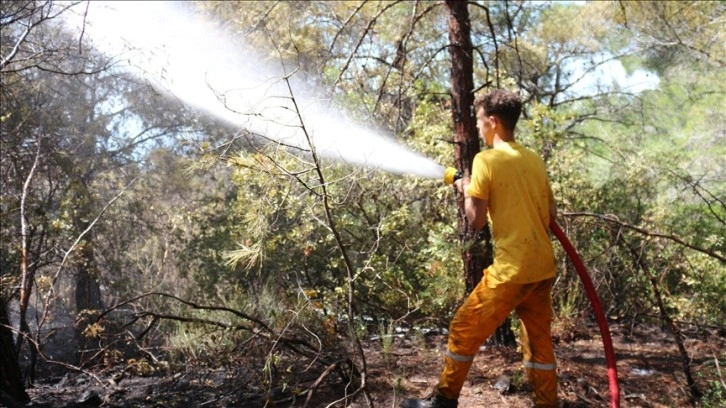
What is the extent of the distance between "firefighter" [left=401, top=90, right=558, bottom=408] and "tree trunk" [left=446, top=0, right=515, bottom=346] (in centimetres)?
117

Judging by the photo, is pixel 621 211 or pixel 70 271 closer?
→ pixel 621 211

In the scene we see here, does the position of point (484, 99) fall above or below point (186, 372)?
above

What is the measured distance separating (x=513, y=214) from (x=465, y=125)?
1469 mm

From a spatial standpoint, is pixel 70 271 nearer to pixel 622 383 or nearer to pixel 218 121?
pixel 218 121

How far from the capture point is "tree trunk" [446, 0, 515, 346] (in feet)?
14.0

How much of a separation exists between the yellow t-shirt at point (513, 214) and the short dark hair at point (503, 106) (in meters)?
0.17

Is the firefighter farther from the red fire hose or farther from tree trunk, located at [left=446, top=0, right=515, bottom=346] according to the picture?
tree trunk, located at [left=446, top=0, right=515, bottom=346]

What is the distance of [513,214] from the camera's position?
2.96 metres

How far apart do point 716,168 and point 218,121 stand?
316 inches

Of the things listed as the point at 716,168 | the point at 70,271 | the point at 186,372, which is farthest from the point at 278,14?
the point at 716,168

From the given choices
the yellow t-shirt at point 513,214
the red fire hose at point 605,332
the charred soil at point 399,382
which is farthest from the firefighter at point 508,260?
the charred soil at point 399,382

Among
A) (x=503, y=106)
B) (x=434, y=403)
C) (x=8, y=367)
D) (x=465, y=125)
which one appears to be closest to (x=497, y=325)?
(x=434, y=403)

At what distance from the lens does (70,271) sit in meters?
7.54

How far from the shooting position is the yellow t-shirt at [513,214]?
2.93 meters
